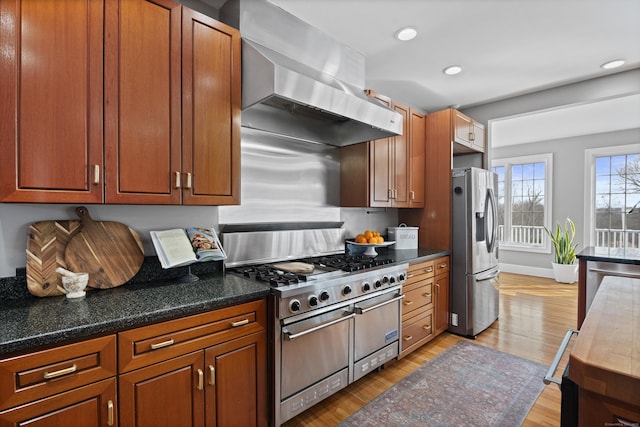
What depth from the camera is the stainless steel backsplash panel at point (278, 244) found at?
232 cm

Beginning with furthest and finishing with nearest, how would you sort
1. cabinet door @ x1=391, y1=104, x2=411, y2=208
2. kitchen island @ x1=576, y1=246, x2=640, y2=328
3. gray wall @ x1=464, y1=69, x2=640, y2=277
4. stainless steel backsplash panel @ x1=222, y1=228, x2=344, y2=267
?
gray wall @ x1=464, y1=69, x2=640, y2=277
cabinet door @ x1=391, y1=104, x2=411, y2=208
kitchen island @ x1=576, y1=246, x2=640, y2=328
stainless steel backsplash panel @ x1=222, y1=228, x2=344, y2=267

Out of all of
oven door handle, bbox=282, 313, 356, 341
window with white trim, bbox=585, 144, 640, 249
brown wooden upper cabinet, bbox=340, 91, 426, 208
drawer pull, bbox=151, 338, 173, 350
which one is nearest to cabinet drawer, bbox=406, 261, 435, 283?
brown wooden upper cabinet, bbox=340, 91, 426, 208

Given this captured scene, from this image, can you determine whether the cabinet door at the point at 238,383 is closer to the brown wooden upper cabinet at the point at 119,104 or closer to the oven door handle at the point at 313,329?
the oven door handle at the point at 313,329

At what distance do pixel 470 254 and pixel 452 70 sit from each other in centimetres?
187

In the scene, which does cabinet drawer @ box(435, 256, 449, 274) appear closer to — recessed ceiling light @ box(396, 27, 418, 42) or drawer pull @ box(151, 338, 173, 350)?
recessed ceiling light @ box(396, 27, 418, 42)

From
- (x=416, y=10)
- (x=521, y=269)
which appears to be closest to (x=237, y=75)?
(x=416, y=10)

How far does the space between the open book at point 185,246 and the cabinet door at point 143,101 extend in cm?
30

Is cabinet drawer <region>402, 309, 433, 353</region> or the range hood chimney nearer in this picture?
the range hood chimney

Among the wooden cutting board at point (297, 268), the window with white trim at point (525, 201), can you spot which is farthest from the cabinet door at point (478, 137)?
the window with white trim at point (525, 201)

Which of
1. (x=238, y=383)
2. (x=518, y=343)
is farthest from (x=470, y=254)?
(x=238, y=383)

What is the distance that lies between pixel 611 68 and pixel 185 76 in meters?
3.94

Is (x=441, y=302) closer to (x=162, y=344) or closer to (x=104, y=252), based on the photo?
(x=162, y=344)

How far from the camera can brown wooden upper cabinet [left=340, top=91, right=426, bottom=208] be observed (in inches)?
117

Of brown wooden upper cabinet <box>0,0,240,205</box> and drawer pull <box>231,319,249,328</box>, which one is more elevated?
brown wooden upper cabinet <box>0,0,240,205</box>
